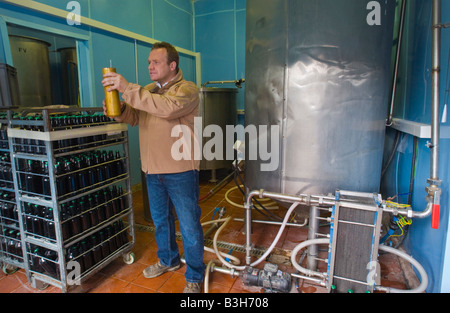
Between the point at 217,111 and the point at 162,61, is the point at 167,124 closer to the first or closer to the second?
the point at 162,61

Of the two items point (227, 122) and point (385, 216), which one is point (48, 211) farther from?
point (227, 122)

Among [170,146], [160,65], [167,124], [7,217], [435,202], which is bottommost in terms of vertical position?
[7,217]

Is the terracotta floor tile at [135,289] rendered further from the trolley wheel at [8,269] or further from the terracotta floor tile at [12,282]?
the trolley wheel at [8,269]

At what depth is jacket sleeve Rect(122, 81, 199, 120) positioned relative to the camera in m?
1.54

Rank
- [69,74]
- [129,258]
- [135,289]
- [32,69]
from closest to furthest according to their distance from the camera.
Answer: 1. [135,289]
2. [129,258]
3. [32,69]
4. [69,74]

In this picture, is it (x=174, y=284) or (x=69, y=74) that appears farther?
(x=69, y=74)

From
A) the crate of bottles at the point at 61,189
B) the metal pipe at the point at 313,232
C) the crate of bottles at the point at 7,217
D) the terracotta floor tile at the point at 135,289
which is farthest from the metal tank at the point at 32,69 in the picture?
the metal pipe at the point at 313,232

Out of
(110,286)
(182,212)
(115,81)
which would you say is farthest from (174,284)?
(115,81)

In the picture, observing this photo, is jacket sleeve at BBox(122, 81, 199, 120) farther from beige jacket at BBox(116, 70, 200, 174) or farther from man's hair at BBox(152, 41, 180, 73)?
man's hair at BBox(152, 41, 180, 73)

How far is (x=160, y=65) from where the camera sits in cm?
173

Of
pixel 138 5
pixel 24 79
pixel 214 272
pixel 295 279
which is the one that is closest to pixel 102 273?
pixel 214 272

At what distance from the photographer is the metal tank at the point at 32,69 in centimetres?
257

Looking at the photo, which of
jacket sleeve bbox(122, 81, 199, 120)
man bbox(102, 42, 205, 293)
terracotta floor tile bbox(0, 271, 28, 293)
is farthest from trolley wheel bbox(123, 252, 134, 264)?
jacket sleeve bbox(122, 81, 199, 120)

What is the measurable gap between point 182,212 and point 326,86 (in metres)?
1.27
